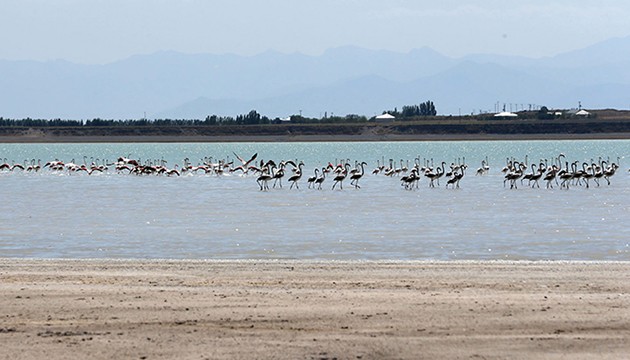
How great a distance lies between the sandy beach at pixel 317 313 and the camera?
28.6 feet

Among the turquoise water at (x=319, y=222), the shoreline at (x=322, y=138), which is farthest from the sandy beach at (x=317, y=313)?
the shoreline at (x=322, y=138)

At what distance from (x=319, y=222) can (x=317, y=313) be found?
13.6 meters

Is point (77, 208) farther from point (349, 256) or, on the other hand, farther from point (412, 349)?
point (412, 349)

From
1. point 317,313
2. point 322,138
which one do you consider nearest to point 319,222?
point 317,313

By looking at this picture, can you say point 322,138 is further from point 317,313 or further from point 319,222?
point 317,313

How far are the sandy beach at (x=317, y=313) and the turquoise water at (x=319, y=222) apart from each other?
3307 millimetres

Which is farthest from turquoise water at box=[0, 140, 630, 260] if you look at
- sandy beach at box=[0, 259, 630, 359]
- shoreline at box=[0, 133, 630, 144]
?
shoreline at box=[0, 133, 630, 144]

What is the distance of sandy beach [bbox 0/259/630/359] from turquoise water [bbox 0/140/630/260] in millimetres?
3307

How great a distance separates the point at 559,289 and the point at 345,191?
83.6 feet

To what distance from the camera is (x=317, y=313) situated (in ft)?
33.6

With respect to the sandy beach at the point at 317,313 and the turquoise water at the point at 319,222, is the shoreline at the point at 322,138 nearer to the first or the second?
the turquoise water at the point at 319,222

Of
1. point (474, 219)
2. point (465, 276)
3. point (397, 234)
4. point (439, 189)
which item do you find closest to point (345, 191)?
point (439, 189)

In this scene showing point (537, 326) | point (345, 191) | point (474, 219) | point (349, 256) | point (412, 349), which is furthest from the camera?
point (345, 191)

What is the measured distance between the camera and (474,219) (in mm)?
24031
